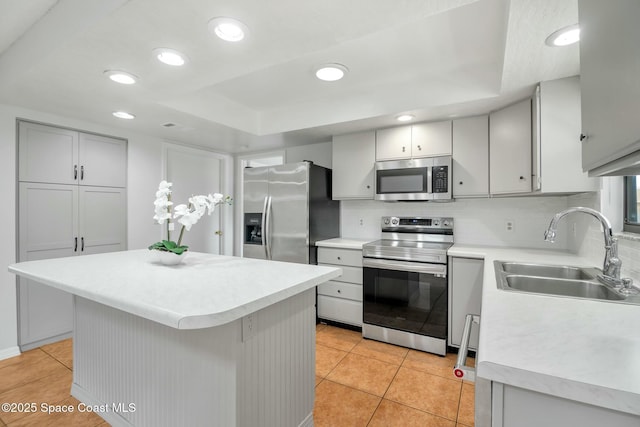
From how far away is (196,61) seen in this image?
186 cm

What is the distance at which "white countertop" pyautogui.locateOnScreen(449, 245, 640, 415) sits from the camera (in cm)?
62

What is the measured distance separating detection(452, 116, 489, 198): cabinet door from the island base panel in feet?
6.30

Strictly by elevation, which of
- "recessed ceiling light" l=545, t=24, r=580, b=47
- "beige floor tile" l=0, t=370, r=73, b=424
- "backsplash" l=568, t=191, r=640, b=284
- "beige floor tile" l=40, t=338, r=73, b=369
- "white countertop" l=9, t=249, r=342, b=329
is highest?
"recessed ceiling light" l=545, t=24, r=580, b=47

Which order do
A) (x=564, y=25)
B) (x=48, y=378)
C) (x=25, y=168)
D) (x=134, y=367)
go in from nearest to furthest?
(x=564, y=25)
(x=134, y=367)
(x=48, y=378)
(x=25, y=168)

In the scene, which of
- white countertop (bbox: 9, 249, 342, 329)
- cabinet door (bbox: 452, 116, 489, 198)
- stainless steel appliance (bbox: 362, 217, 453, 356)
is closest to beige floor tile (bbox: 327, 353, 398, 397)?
stainless steel appliance (bbox: 362, 217, 453, 356)

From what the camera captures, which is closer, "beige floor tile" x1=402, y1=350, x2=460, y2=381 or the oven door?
"beige floor tile" x1=402, y1=350, x2=460, y2=381

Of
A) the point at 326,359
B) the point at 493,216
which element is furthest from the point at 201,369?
the point at 493,216

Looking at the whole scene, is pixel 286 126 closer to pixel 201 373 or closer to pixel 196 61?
pixel 196 61

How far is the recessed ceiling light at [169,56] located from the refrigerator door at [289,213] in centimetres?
160

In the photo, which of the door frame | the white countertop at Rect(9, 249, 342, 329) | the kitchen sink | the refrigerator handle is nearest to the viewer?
the white countertop at Rect(9, 249, 342, 329)

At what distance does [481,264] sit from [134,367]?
251 cm

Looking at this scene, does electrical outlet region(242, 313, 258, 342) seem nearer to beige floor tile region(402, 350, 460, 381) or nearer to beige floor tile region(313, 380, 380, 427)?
beige floor tile region(313, 380, 380, 427)

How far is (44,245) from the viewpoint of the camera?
2801 millimetres

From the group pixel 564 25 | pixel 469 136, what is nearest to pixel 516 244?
pixel 469 136
